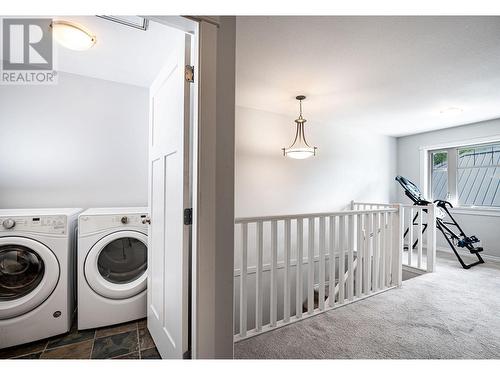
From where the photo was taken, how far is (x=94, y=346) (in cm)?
161

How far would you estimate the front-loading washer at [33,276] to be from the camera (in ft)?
5.06

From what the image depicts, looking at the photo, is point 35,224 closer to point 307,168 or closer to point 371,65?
point 371,65

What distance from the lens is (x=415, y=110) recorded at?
3236 mm

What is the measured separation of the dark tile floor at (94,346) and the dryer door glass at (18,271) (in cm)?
37

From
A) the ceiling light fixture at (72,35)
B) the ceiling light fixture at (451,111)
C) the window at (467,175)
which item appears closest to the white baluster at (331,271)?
the ceiling light fixture at (72,35)

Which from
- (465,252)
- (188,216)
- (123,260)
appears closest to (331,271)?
(188,216)

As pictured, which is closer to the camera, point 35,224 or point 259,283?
point 35,224

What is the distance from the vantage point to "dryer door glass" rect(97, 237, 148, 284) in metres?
1.88

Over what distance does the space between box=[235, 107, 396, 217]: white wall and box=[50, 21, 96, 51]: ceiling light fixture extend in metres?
1.80

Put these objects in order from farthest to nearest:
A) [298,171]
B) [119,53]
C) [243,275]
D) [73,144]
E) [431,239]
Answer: [298,171]
[431,239]
[73,144]
[119,53]
[243,275]

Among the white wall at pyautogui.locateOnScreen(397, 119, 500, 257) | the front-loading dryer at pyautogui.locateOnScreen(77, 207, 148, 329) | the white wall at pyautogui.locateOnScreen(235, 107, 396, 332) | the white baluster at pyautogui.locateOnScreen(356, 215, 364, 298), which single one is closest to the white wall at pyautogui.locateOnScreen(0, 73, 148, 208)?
the front-loading dryer at pyautogui.locateOnScreen(77, 207, 148, 329)

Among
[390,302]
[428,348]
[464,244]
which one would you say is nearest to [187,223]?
[428,348]

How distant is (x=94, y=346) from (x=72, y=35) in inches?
86.3
